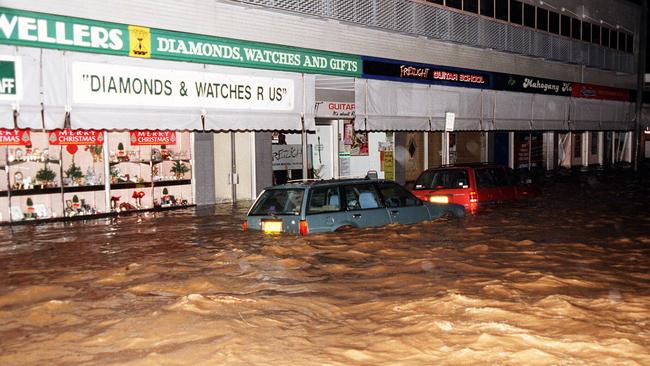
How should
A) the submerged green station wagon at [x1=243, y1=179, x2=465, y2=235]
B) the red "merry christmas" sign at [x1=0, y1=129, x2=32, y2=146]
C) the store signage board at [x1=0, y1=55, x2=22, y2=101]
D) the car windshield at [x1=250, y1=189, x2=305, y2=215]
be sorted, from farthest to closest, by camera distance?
1. the red "merry christmas" sign at [x1=0, y1=129, x2=32, y2=146]
2. the store signage board at [x1=0, y1=55, x2=22, y2=101]
3. the car windshield at [x1=250, y1=189, x2=305, y2=215]
4. the submerged green station wagon at [x1=243, y1=179, x2=465, y2=235]

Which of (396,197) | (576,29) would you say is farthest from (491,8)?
(396,197)

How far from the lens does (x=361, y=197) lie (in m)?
11.6

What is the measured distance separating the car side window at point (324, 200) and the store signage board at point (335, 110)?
9.00 m

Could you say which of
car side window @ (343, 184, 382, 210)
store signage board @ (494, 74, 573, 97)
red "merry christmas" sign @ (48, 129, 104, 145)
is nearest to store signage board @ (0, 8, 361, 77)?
red "merry christmas" sign @ (48, 129, 104, 145)

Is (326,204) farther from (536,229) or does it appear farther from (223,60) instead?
(223,60)

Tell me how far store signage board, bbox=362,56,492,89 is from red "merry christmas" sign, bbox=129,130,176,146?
665 cm

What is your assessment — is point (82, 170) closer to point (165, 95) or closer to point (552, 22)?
point (165, 95)

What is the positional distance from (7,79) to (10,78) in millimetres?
58

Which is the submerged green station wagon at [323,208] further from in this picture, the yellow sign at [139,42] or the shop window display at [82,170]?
the shop window display at [82,170]

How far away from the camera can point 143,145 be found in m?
18.0

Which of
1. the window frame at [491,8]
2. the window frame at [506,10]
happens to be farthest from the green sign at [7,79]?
the window frame at [506,10]

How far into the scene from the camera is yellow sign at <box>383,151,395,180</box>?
82.0ft

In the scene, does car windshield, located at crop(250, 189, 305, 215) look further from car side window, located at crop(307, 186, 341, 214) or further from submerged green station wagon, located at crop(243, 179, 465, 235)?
car side window, located at crop(307, 186, 341, 214)

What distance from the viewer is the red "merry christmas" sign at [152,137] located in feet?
58.2
